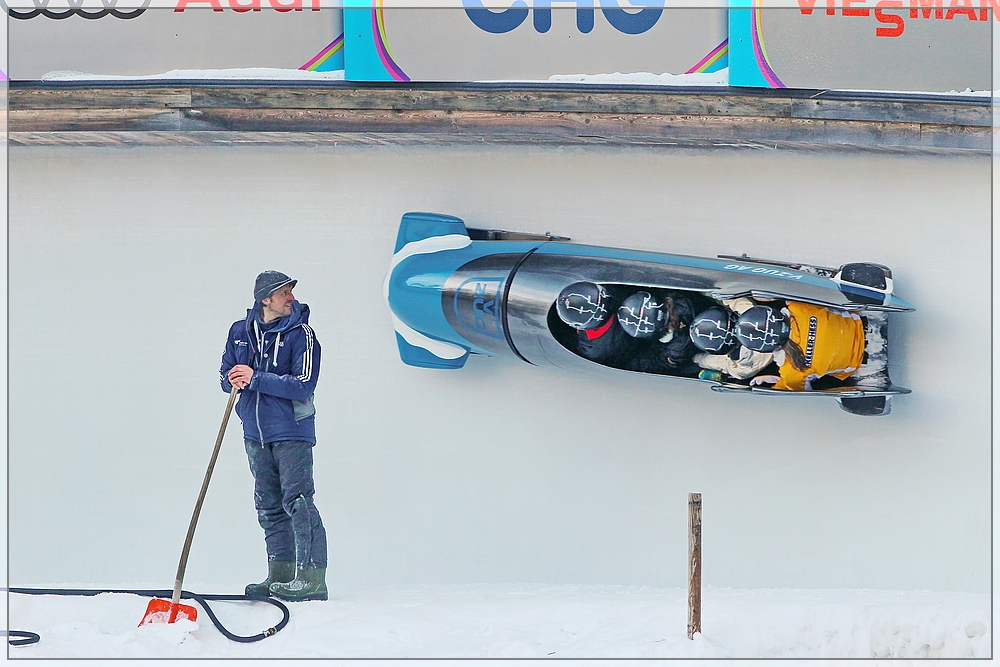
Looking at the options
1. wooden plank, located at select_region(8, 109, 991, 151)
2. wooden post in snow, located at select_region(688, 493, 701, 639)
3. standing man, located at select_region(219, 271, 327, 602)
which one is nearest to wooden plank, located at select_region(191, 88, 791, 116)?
wooden plank, located at select_region(8, 109, 991, 151)

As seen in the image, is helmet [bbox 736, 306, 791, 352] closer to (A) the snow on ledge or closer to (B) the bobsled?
(B) the bobsled

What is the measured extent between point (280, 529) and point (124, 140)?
1522 millimetres

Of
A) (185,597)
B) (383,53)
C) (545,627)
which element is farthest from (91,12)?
(545,627)

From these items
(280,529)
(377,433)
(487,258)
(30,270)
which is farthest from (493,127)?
(30,270)

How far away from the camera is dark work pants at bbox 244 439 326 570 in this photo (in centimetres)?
289

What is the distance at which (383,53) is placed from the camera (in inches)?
113

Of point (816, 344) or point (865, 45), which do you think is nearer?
point (816, 344)

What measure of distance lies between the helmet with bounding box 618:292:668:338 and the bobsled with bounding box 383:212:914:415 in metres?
0.07

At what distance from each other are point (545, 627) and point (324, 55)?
2.09 metres

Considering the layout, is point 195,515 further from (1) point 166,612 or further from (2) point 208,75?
(2) point 208,75

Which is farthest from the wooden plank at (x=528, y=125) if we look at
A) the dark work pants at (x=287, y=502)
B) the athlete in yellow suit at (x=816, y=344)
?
the dark work pants at (x=287, y=502)

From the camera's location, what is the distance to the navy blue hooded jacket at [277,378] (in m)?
2.86

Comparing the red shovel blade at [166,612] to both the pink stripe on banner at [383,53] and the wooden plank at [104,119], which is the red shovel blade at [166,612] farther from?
the pink stripe on banner at [383,53]

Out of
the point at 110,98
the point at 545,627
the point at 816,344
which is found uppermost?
the point at 110,98
